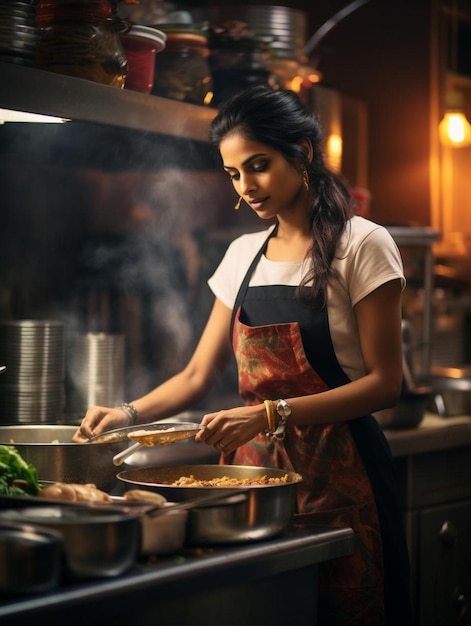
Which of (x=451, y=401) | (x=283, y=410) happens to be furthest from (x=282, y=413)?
(x=451, y=401)

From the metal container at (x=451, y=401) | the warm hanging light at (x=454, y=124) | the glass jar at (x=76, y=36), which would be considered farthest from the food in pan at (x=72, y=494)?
the warm hanging light at (x=454, y=124)

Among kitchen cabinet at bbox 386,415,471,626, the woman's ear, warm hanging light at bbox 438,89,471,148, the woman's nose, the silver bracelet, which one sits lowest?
kitchen cabinet at bbox 386,415,471,626

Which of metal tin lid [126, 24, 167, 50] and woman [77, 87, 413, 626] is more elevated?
metal tin lid [126, 24, 167, 50]

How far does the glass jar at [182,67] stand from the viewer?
3203mm

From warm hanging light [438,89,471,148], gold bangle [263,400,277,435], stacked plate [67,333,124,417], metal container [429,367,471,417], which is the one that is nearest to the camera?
gold bangle [263,400,277,435]

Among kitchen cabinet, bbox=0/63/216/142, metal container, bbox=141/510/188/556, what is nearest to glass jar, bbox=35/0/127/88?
kitchen cabinet, bbox=0/63/216/142

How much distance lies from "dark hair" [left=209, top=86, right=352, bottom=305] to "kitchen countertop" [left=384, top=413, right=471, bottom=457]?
1052mm

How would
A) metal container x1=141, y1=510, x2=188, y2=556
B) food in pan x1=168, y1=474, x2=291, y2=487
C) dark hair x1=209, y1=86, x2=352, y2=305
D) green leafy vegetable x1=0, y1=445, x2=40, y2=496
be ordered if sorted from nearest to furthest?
metal container x1=141, y1=510, x2=188, y2=556, green leafy vegetable x1=0, y1=445, x2=40, y2=496, food in pan x1=168, y1=474, x2=291, y2=487, dark hair x1=209, y1=86, x2=352, y2=305

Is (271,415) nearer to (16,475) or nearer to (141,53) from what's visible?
(16,475)

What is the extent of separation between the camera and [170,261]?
420 centimetres

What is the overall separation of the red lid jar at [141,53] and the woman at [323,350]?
44 centimetres

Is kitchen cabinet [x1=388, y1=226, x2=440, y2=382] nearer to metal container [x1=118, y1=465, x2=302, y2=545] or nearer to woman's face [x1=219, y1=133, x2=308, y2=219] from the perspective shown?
woman's face [x1=219, y1=133, x2=308, y2=219]

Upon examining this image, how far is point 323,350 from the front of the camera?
2.52 meters

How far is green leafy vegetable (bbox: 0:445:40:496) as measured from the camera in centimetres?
191
